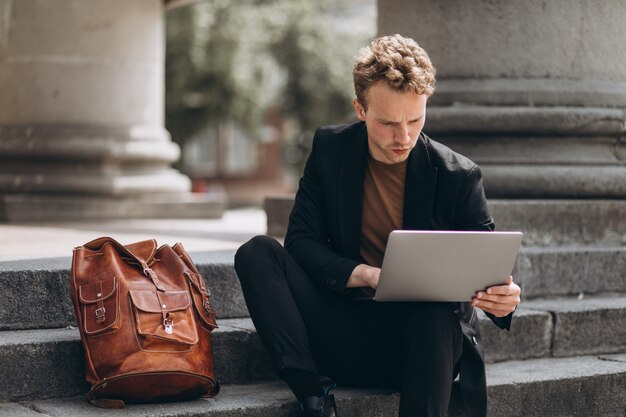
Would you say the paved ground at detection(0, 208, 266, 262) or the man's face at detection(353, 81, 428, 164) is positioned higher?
the man's face at detection(353, 81, 428, 164)

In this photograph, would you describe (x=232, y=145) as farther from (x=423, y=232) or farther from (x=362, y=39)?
(x=423, y=232)

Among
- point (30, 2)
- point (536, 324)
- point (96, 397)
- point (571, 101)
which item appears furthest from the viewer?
point (30, 2)

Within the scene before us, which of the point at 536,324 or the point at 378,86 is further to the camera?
the point at 536,324

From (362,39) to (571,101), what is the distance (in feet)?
90.6

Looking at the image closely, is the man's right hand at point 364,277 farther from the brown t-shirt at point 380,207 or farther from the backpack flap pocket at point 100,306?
the backpack flap pocket at point 100,306

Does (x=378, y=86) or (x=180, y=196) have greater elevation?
(x=378, y=86)

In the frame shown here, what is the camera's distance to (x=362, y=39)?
109 feet

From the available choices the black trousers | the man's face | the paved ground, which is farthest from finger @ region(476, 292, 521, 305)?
the paved ground

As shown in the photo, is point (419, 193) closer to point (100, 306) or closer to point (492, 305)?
point (492, 305)

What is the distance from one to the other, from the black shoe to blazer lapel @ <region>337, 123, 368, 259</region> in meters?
0.56

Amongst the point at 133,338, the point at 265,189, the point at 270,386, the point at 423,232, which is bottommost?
the point at 265,189

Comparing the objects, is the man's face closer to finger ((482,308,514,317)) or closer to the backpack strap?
finger ((482,308,514,317))

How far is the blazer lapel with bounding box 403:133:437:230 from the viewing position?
406 centimetres

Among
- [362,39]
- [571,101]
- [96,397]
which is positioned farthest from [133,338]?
[362,39]
